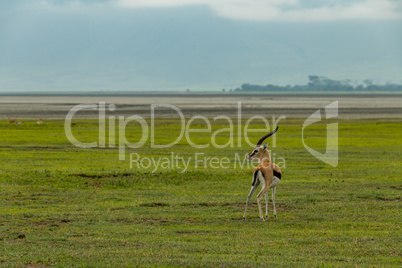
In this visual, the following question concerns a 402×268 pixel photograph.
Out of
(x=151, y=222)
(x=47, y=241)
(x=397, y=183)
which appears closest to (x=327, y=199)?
(x=397, y=183)

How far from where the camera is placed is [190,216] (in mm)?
16391

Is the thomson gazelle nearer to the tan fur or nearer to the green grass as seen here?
the tan fur

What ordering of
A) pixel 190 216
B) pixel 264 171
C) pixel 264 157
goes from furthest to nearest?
pixel 190 216
pixel 264 157
pixel 264 171

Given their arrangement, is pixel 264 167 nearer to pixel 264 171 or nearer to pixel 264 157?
pixel 264 171

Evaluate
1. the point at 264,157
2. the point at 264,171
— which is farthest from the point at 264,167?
the point at 264,157

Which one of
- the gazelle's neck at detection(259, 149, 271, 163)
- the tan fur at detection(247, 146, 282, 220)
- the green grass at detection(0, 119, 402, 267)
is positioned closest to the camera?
the green grass at detection(0, 119, 402, 267)

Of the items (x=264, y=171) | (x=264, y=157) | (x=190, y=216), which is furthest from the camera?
Answer: (x=190, y=216)

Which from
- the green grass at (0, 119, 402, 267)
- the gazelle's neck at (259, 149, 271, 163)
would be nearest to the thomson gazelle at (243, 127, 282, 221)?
the gazelle's neck at (259, 149, 271, 163)

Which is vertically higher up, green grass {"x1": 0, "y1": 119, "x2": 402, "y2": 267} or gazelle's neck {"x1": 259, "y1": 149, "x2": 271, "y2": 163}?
gazelle's neck {"x1": 259, "y1": 149, "x2": 271, "y2": 163}

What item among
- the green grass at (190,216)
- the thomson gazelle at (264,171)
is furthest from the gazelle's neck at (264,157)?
the green grass at (190,216)

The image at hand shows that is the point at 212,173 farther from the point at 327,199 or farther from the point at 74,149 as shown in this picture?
the point at 74,149

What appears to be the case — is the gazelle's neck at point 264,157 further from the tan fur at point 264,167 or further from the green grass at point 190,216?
the green grass at point 190,216

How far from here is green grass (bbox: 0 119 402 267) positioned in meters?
12.2

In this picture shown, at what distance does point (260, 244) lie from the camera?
13203mm
